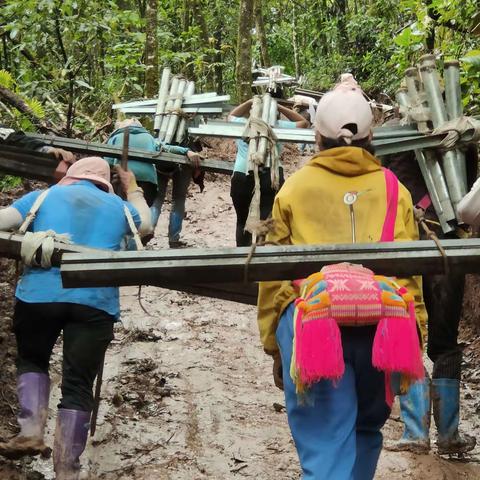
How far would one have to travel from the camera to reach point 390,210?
3230 millimetres

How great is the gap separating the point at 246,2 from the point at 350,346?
489 inches

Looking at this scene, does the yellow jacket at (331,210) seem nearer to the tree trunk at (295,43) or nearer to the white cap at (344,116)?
the white cap at (344,116)

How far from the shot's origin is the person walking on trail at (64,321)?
436 centimetres

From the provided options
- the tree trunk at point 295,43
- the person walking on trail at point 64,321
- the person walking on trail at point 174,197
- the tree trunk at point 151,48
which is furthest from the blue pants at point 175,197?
the tree trunk at point 295,43

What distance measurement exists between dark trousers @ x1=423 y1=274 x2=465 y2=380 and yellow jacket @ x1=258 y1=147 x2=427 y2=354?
5.68 feet

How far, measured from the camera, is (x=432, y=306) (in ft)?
16.7

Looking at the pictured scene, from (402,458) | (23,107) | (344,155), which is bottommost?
(402,458)

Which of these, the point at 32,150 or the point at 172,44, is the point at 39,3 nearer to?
the point at 32,150

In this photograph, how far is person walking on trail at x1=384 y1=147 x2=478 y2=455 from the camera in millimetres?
4996

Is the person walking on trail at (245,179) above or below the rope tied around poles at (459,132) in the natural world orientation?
above

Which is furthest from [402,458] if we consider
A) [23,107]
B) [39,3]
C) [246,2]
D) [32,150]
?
[246,2]

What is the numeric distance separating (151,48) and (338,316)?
11.9m

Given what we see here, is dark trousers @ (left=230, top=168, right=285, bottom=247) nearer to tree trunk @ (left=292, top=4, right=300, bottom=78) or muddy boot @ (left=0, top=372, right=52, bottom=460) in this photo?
A: muddy boot @ (left=0, top=372, right=52, bottom=460)

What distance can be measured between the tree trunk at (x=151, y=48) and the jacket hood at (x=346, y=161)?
36.3ft
